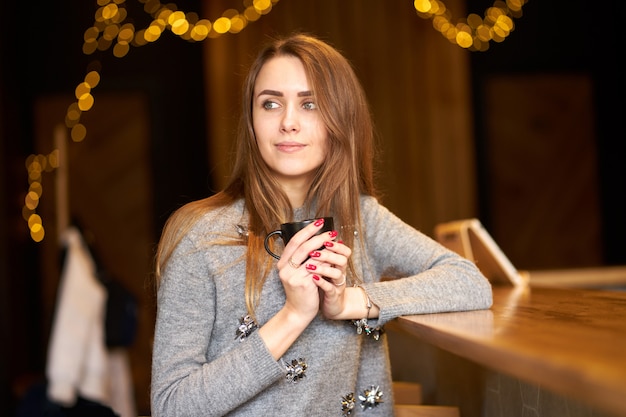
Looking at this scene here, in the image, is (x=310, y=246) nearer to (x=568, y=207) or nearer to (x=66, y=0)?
(x=66, y=0)

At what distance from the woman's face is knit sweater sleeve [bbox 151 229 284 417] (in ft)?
0.88

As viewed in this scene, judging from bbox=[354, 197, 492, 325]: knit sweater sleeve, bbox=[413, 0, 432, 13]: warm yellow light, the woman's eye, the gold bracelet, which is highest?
bbox=[413, 0, 432, 13]: warm yellow light

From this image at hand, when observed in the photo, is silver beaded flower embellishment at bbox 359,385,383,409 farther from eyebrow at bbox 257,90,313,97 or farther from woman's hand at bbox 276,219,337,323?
eyebrow at bbox 257,90,313,97

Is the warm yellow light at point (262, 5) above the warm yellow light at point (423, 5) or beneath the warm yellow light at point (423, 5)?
above

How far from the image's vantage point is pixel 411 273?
1.75 metres

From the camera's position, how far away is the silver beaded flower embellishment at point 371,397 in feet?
5.42

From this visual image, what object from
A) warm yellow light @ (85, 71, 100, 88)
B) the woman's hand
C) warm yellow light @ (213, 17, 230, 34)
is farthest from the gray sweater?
warm yellow light @ (85, 71, 100, 88)

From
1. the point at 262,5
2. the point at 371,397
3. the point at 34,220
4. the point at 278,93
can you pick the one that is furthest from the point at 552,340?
the point at 34,220

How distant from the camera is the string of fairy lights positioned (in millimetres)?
5281

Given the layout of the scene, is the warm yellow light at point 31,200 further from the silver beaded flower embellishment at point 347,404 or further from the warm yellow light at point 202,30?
the silver beaded flower embellishment at point 347,404

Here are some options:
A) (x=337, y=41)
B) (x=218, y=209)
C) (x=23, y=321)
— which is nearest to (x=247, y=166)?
(x=218, y=209)

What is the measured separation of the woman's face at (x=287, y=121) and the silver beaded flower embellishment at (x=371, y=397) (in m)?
0.47

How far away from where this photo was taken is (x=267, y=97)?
65.2 inches

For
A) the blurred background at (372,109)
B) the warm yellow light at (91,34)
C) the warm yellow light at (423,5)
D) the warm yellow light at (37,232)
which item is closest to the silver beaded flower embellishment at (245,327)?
the blurred background at (372,109)
